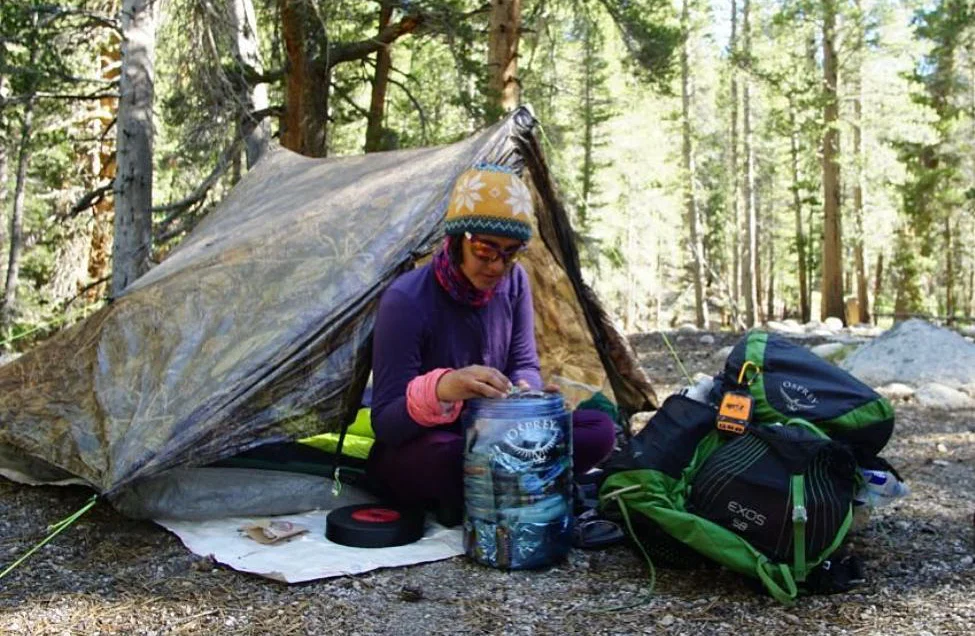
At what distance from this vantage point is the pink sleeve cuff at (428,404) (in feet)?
8.78

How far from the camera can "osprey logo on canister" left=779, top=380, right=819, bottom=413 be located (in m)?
2.83

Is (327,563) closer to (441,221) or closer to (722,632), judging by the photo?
(722,632)

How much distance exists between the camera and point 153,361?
328 cm

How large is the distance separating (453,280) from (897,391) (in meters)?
5.01

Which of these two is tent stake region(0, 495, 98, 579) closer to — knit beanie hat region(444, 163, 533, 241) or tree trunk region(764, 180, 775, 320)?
knit beanie hat region(444, 163, 533, 241)

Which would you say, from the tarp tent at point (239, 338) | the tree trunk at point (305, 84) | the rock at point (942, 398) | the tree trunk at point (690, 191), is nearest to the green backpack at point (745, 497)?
the tarp tent at point (239, 338)

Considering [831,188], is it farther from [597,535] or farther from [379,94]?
[597,535]

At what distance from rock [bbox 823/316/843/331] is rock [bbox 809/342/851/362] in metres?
5.69

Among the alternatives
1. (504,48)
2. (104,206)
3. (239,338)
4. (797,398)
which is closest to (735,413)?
(797,398)

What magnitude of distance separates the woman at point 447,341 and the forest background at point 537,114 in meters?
1.47

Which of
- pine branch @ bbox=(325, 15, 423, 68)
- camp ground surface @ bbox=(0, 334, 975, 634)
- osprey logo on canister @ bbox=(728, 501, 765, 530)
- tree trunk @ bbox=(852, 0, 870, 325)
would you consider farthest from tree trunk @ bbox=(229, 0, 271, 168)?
tree trunk @ bbox=(852, 0, 870, 325)

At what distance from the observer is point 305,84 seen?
812cm

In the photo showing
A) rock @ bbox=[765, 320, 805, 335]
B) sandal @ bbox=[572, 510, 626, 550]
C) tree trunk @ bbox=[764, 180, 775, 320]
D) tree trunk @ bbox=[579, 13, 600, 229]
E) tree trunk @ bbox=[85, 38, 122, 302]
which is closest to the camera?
sandal @ bbox=[572, 510, 626, 550]

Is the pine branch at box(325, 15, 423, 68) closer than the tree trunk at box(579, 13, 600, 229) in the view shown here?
Yes
